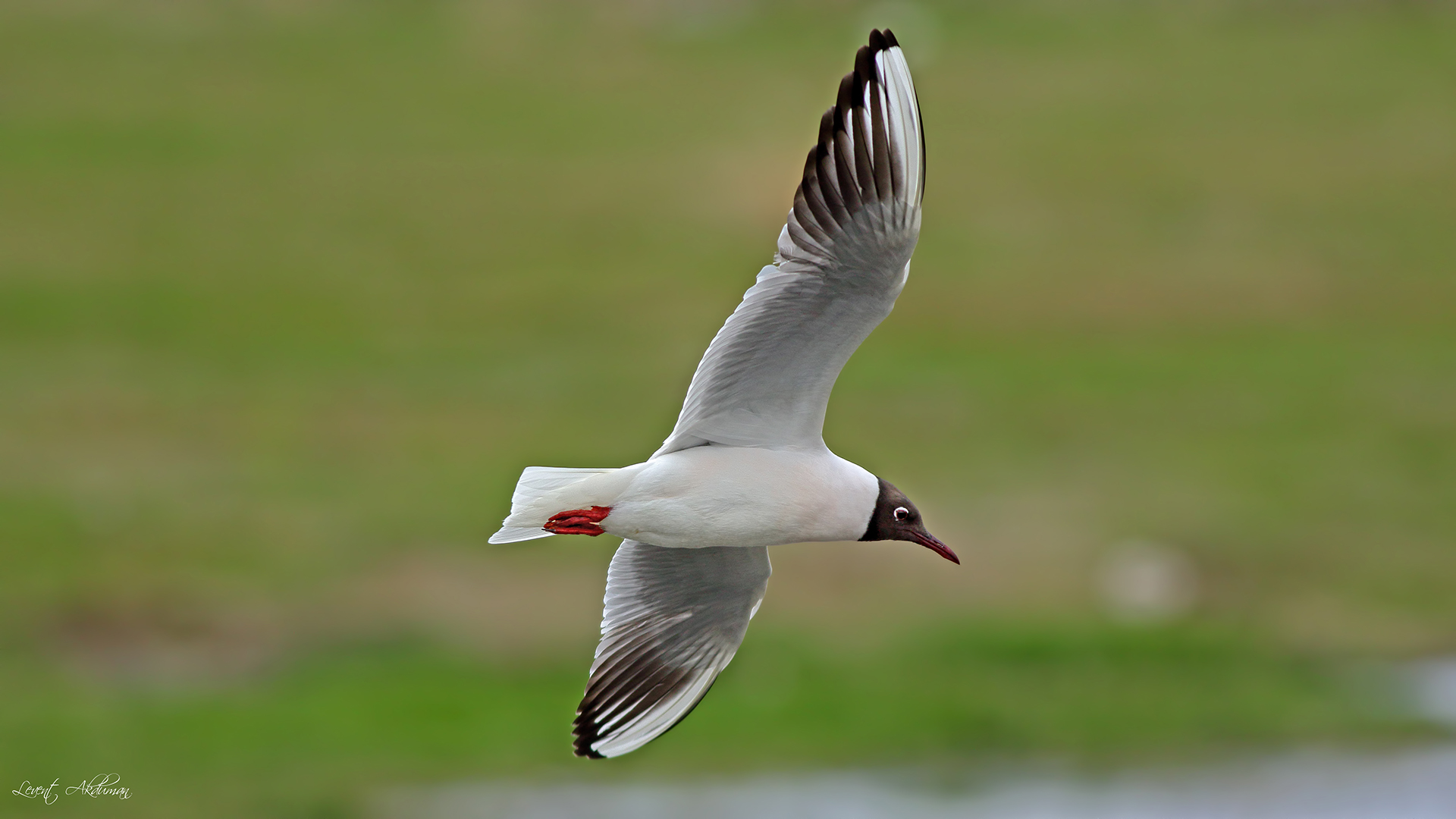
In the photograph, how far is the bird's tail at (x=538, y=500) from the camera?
719 centimetres

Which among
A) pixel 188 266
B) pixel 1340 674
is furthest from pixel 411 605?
pixel 188 266

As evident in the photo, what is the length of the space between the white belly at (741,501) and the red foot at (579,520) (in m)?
0.03

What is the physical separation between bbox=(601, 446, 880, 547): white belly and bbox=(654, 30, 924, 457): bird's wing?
23cm

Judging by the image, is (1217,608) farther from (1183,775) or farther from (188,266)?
(188,266)

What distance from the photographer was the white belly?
710cm

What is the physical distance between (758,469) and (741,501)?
0.15 meters

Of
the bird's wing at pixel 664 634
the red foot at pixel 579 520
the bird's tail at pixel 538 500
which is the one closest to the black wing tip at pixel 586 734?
the bird's wing at pixel 664 634

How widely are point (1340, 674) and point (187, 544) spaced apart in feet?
34.7

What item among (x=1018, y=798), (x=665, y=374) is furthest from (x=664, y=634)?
(x=665, y=374)

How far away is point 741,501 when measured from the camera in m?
7.10

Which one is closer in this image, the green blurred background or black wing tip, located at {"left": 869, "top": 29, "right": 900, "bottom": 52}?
black wing tip, located at {"left": 869, "top": 29, "right": 900, "bottom": 52}

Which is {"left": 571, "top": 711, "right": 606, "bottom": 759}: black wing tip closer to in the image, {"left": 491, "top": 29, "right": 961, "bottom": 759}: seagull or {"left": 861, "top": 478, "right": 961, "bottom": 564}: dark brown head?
{"left": 491, "top": 29, "right": 961, "bottom": 759}: seagull
